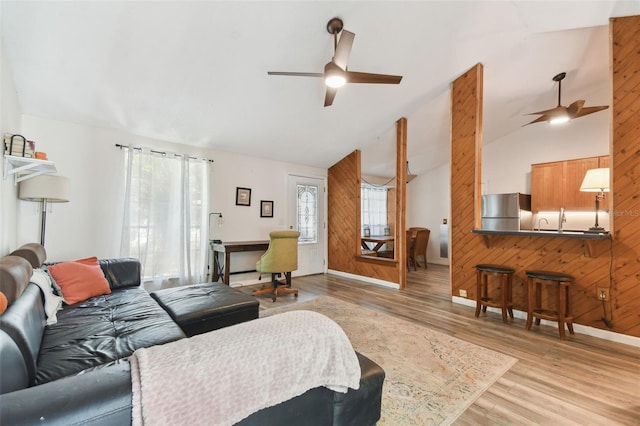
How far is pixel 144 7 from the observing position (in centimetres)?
228

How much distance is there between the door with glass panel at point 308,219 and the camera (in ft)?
18.7

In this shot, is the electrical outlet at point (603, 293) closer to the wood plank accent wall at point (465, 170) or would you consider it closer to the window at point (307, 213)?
the wood plank accent wall at point (465, 170)

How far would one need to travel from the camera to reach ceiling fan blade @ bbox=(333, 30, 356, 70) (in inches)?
93.4

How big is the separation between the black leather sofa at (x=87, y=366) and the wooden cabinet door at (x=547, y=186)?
18.7ft

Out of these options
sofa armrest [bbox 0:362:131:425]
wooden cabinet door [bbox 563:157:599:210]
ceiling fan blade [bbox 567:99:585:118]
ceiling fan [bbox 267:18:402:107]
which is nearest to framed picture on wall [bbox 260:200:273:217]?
ceiling fan [bbox 267:18:402:107]

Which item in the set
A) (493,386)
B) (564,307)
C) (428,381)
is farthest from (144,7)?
(564,307)

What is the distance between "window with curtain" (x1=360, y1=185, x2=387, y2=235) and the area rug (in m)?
4.25

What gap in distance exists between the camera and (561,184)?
5.14 m

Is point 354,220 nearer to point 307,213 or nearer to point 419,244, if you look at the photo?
point 307,213

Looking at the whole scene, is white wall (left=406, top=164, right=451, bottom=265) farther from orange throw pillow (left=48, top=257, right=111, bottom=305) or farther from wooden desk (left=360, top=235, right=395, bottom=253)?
orange throw pillow (left=48, top=257, right=111, bottom=305)

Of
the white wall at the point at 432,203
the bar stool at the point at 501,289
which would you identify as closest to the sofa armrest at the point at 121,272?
the bar stool at the point at 501,289

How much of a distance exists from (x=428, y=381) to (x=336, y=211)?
4189 mm

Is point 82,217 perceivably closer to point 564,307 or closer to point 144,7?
point 144,7

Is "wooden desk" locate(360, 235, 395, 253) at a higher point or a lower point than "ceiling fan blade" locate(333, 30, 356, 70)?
lower
